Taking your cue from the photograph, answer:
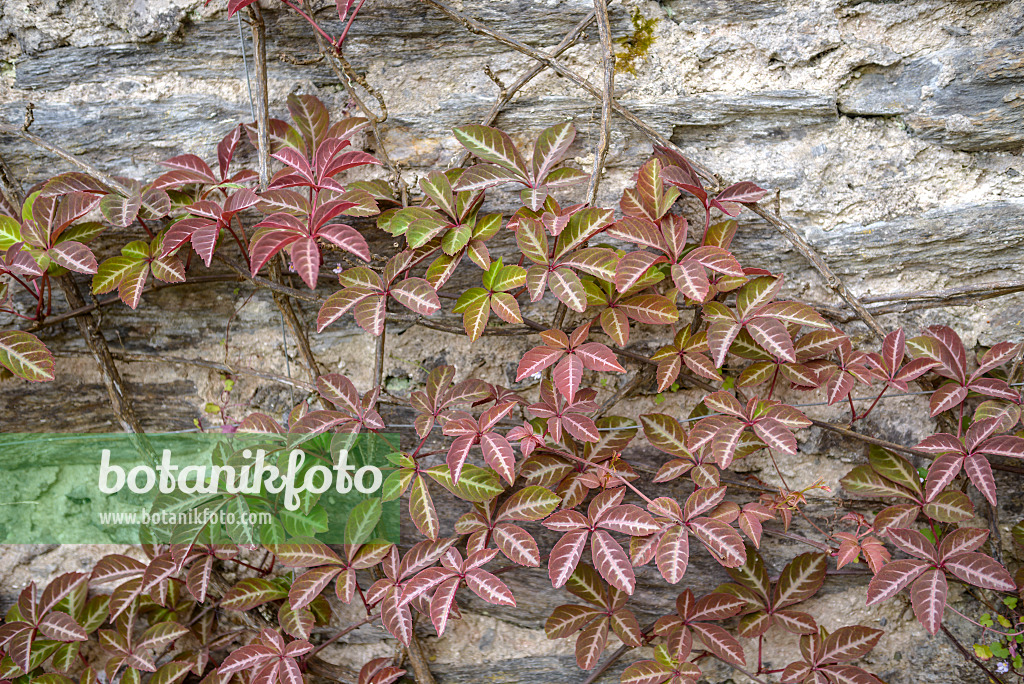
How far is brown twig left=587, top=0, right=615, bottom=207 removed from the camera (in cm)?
131

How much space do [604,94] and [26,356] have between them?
1.37 m

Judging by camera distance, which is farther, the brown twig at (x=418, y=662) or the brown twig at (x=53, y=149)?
the brown twig at (x=418, y=662)

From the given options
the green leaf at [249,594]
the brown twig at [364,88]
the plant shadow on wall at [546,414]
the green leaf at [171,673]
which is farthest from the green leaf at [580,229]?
the green leaf at [171,673]

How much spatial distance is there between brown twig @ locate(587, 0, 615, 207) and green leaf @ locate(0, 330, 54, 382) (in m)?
1.22

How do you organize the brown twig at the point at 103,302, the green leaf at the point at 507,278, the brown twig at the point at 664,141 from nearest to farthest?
the green leaf at the point at 507,278 < the brown twig at the point at 664,141 < the brown twig at the point at 103,302

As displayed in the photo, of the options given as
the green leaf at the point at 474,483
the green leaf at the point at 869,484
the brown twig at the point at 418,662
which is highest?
the green leaf at the point at 474,483

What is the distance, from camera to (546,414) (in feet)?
4.22

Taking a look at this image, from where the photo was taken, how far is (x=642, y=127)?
54.2 inches

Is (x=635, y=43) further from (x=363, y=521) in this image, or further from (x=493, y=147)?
(x=363, y=521)

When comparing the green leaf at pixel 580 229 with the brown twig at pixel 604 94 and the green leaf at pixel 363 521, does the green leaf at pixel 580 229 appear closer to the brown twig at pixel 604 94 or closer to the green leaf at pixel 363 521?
the brown twig at pixel 604 94

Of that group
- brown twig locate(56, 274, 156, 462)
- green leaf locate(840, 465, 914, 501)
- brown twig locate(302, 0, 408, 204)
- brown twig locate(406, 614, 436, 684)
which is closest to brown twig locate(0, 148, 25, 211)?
brown twig locate(56, 274, 156, 462)

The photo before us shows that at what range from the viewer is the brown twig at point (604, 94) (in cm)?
131

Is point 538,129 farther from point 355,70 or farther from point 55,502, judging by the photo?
point 55,502

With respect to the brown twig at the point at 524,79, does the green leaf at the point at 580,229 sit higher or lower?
lower
